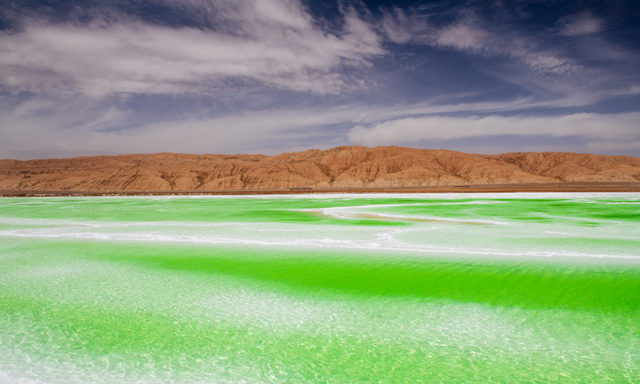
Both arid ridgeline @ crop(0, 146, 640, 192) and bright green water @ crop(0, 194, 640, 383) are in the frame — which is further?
arid ridgeline @ crop(0, 146, 640, 192)

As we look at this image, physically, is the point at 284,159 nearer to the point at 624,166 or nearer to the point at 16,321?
the point at 624,166

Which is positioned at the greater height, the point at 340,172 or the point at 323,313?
A: the point at 340,172

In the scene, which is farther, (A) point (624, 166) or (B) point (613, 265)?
(A) point (624, 166)

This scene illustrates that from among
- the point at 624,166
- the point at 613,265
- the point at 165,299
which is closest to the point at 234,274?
the point at 165,299

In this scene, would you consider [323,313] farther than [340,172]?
No

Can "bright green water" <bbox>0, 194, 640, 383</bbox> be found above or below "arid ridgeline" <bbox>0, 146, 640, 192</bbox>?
below

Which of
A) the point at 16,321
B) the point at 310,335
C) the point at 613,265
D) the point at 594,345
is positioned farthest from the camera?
the point at 613,265
